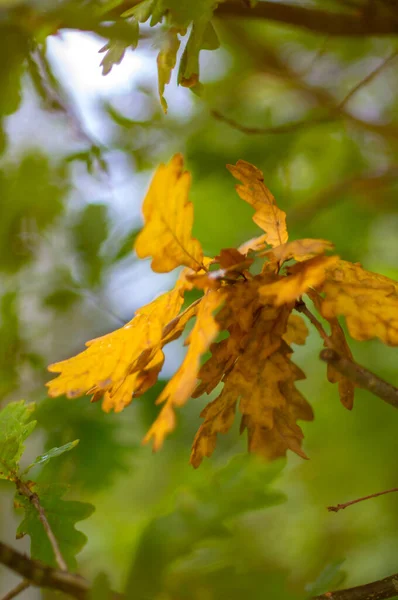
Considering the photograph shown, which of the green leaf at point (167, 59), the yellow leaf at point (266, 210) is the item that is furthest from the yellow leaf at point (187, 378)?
the green leaf at point (167, 59)

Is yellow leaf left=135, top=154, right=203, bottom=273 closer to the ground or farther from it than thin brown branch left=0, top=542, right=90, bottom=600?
farther from it

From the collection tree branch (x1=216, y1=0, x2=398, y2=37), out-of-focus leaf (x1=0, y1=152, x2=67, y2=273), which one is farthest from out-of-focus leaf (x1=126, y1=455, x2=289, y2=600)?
out-of-focus leaf (x1=0, y1=152, x2=67, y2=273)

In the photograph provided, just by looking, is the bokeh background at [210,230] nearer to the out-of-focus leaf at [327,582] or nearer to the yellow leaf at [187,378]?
the out-of-focus leaf at [327,582]

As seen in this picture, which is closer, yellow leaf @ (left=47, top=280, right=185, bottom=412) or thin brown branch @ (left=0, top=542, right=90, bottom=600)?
thin brown branch @ (left=0, top=542, right=90, bottom=600)

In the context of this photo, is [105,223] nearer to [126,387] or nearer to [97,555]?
[126,387]

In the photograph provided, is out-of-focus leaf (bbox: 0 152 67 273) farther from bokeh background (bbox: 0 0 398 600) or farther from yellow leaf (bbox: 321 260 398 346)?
yellow leaf (bbox: 321 260 398 346)

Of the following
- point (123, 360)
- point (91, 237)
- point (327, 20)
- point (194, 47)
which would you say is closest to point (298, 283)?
point (123, 360)
